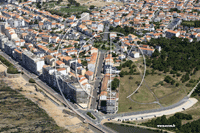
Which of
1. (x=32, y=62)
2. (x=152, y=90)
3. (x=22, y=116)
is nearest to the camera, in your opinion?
(x=22, y=116)

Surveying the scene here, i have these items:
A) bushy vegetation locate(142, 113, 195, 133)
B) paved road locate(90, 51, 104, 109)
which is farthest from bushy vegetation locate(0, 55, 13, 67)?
bushy vegetation locate(142, 113, 195, 133)

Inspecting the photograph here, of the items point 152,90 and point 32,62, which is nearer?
point 152,90

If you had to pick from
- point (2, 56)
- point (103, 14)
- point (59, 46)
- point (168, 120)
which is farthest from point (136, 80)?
point (103, 14)

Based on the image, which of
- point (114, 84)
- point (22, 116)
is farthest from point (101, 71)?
point (22, 116)

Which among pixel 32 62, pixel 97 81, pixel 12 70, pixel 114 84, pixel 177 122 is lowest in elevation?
pixel 177 122

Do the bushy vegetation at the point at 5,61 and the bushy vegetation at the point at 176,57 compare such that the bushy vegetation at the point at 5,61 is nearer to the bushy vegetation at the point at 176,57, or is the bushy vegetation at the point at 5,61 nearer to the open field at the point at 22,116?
the open field at the point at 22,116

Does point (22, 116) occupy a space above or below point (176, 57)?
below

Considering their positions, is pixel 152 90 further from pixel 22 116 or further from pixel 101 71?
pixel 22 116
